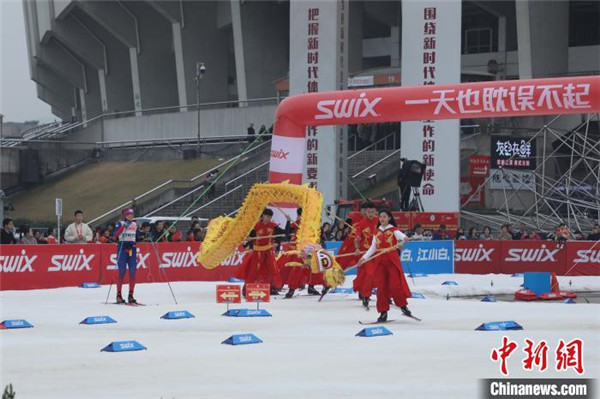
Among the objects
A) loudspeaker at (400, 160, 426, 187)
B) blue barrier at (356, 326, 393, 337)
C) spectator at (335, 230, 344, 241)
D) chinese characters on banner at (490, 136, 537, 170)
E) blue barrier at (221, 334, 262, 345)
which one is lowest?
blue barrier at (356, 326, 393, 337)

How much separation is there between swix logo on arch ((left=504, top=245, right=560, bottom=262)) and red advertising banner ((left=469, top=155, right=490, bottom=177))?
43.2 ft

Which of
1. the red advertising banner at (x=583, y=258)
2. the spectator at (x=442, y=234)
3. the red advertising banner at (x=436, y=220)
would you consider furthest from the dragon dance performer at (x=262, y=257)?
the red advertising banner at (x=436, y=220)

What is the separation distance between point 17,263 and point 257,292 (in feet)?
21.4

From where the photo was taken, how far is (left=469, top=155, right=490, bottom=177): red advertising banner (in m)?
44.5

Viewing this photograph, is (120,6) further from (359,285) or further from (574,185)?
(359,285)

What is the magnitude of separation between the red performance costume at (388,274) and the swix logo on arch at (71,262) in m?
10.1

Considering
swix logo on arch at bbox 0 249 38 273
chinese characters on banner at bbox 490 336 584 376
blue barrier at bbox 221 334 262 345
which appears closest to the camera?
chinese characters on banner at bbox 490 336 584 376

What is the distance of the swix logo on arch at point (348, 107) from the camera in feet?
92.4

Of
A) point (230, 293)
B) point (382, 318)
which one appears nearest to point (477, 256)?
point (230, 293)

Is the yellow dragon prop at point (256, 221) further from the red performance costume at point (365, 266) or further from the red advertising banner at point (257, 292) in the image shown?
the red advertising banner at point (257, 292)

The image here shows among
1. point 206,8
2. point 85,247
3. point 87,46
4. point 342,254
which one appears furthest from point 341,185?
point 87,46

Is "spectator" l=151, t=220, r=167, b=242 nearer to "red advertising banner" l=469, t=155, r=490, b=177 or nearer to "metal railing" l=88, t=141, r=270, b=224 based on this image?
"red advertising banner" l=469, t=155, r=490, b=177

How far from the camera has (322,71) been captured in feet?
127

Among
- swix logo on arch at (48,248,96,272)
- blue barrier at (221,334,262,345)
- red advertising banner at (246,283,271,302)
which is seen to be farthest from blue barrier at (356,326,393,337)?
swix logo on arch at (48,248,96,272)
